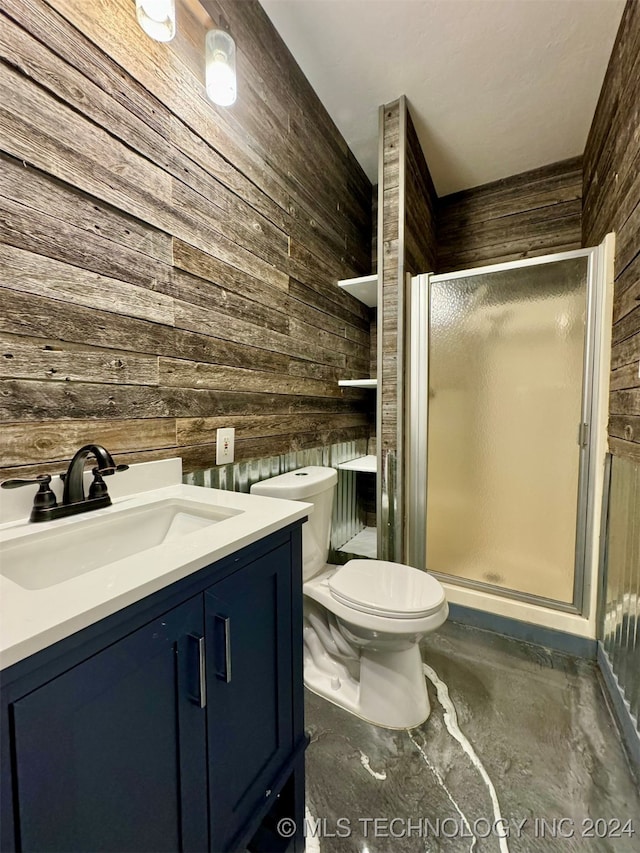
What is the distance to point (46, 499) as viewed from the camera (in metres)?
0.76

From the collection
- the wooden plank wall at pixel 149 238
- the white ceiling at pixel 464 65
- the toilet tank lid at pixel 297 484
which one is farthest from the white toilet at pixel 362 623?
the white ceiling at pixel 464 65

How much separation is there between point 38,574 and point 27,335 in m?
0.50

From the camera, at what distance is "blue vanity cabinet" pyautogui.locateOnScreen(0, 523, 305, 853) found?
416 mm

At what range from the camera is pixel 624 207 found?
130cm

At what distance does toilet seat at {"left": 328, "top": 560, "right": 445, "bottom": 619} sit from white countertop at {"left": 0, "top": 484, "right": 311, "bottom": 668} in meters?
0.55

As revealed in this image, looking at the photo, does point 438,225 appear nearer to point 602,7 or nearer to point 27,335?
point 602,7

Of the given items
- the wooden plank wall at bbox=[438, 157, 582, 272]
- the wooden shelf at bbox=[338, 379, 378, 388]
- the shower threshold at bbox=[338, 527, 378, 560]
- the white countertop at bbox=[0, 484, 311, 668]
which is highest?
the wooden plank wall at bbox=[438, 157, 582, 272]

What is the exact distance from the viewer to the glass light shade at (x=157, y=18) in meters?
0.89

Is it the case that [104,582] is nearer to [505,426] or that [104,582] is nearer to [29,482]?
[29,482]

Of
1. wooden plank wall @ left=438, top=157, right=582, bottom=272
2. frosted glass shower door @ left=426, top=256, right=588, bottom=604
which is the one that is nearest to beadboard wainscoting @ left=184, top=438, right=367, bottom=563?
frosted glass shower door @ left=426, top=256, right=588, bottom=604

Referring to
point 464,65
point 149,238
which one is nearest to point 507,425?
point 464,65

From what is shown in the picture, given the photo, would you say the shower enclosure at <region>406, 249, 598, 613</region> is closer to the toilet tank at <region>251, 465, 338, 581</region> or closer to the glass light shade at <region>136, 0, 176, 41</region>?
the toilet tank at <region>251, 465, 338, 581</region>

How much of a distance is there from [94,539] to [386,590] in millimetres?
979

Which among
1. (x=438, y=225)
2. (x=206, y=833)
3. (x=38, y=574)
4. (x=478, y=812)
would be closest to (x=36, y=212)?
(x=38, y=574)
